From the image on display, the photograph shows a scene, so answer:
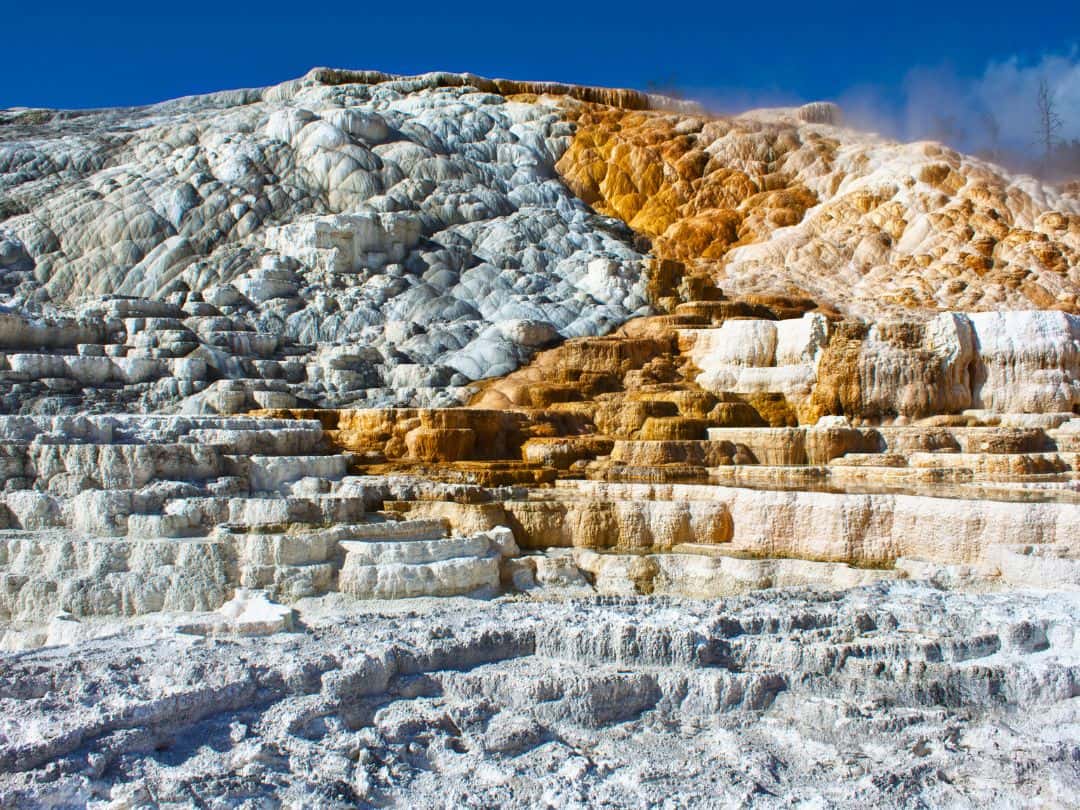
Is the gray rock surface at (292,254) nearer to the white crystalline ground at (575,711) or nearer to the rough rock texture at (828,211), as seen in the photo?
the rough rock texture at (828,211)

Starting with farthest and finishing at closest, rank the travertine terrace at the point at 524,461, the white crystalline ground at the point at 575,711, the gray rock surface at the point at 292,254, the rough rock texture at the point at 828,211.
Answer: the rough rock texture at the point at 828,211 → the gray rock surface at the point at 292,254 → the travertine terrace at the point at 524,461 → the white crystalline ground at the point at 575,711

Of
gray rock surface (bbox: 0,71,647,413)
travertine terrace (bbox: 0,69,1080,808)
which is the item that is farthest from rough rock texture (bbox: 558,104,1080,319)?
gray rock surface (bbox: 0,71,647,413)

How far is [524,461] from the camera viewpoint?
437 inches

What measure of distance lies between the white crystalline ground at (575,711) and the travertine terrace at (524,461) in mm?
24

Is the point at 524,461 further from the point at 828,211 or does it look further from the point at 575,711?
the point at 828,211

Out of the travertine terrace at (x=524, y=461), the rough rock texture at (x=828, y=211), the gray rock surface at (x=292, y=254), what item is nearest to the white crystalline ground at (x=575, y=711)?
the travertine terrace at (x=524, y=461)

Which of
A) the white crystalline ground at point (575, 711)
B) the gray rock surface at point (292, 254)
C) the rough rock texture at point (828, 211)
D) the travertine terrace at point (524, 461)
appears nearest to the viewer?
the white crystalline ground at point (575, 711)

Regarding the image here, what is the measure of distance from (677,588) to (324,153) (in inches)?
584

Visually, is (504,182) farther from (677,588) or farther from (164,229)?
(677,588)

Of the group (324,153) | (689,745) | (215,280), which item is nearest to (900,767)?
(689,745)

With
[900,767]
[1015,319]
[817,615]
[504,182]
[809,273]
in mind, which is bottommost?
[900,767]

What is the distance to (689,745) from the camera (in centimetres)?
525

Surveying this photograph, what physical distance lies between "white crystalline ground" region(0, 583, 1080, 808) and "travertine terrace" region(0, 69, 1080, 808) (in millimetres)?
24

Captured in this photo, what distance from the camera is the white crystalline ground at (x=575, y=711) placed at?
468 centimetres
